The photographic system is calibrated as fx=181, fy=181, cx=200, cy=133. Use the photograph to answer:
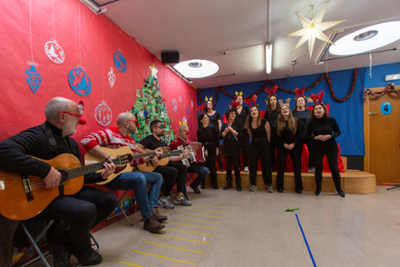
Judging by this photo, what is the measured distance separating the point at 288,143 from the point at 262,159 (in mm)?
611

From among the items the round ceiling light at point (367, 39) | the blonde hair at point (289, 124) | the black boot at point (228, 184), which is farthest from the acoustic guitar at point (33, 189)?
the round ceiling light at point (367, 39)

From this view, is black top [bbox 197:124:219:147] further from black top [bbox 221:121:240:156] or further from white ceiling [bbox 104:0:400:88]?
white ceiling [bbox 104:0:400:88]

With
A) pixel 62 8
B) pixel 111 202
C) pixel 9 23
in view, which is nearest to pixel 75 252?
pixel 111 202

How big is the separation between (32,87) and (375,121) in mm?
7104

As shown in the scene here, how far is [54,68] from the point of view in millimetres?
1937

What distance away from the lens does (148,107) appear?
3.51 meters

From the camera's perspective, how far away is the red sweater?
199 cm

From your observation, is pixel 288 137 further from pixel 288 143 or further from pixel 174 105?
pixel 174 105

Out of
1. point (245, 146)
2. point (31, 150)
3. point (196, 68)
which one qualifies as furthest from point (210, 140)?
point (31, 150)

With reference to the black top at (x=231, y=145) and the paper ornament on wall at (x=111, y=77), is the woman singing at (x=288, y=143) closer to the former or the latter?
the black top at (x=231, y=145)

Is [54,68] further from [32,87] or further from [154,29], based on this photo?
[154,29]

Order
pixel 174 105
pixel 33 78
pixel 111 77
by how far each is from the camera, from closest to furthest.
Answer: pixel 33 78, pixel 111 77, pixel 174 105

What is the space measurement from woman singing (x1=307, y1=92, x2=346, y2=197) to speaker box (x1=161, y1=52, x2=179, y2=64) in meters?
3.00

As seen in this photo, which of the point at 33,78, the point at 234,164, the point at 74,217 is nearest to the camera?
the point at 74,217
